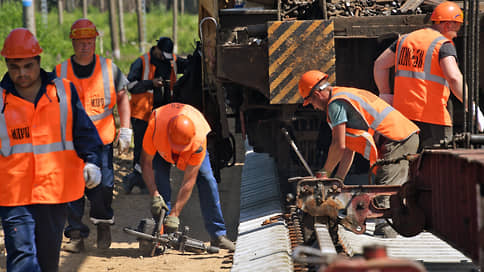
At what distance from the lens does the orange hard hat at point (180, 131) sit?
595 cm

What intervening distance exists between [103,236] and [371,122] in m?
2.66

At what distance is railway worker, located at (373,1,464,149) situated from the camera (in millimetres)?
5973

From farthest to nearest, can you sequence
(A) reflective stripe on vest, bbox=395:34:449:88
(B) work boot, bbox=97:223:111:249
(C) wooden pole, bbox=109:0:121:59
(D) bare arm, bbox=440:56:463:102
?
(C) wooden pole, bbox=109:0:121:59
(B) work boot, bbox=97:223:111:249
(A) reflective stripe on vest, bbox=395:34:449:88
(D) bare arm, bbox=440:56:463:102

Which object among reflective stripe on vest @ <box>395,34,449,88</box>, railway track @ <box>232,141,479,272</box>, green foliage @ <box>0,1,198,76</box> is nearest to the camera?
railway track @ <box>232,141,479,272</box>

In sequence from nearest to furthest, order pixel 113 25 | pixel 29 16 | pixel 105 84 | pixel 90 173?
pixel 90 173, pixel 105 84, pixel 29 16, pixel 113 25

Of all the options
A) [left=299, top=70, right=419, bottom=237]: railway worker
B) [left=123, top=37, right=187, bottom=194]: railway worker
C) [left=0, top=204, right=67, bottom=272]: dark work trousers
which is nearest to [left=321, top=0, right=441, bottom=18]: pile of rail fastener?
[left=299, top=70, right=419, bottom=237]: railway worker

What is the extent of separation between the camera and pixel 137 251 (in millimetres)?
6664

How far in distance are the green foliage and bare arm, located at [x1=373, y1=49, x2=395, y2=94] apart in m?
12.4

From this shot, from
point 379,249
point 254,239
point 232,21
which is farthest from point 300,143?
point 379,249

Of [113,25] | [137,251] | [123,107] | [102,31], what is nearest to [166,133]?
[123,107]

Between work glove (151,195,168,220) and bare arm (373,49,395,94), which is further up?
bare arm (373,49,395,94)

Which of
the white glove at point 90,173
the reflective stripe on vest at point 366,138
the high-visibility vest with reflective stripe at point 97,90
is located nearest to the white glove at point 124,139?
the high-visibility vest with reflective stripe at point 97,90

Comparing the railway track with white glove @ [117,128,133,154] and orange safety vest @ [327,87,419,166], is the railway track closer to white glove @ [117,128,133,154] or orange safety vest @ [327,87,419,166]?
orange safety vest @ [327,87,419,166]

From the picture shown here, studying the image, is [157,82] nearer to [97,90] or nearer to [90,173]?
[97,90]
